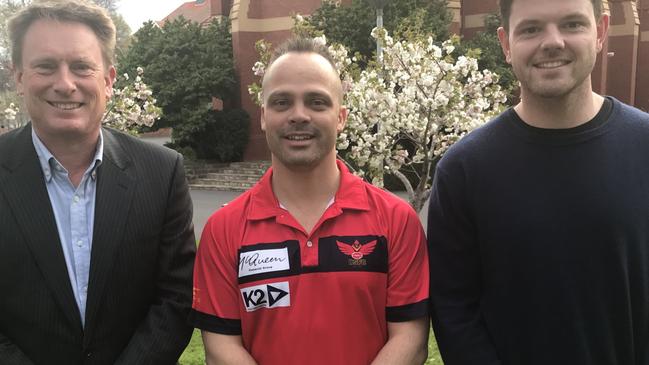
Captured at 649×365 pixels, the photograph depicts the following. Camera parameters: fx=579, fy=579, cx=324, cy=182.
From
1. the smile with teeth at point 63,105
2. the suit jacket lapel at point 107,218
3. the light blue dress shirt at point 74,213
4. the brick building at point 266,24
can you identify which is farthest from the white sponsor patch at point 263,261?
the brick building at point 266,24

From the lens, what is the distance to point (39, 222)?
238 cm

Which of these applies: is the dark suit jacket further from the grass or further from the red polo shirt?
the grass

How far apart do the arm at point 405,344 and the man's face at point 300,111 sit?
77cm

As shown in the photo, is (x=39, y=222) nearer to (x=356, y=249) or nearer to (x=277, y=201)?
(x=277, y=201)

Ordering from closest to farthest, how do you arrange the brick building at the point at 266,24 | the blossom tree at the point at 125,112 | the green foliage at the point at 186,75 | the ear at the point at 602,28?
the ear at the point at 602,28, the blossom tree at the point at 125,112, the green foliage at the point at 186,75, the brick building at the point at 266,24

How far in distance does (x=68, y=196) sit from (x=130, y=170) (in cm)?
29

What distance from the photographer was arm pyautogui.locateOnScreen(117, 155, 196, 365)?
2553 mm

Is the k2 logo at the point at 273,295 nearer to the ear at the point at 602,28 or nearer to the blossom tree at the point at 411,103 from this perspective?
the ear at the point at 602,28

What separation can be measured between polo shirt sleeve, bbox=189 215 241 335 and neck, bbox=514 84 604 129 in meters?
1.32

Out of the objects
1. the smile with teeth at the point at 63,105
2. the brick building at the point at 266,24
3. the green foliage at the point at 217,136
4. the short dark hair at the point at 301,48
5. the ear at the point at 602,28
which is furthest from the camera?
the brick building at the point at 266,24

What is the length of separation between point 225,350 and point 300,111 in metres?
1.01

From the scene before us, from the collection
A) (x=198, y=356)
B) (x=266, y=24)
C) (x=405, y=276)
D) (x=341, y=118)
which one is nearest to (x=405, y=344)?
(x=405, y=276)

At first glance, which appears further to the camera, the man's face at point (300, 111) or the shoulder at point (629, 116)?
the man's face at point (300, 111)

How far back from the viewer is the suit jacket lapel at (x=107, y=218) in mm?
2412
